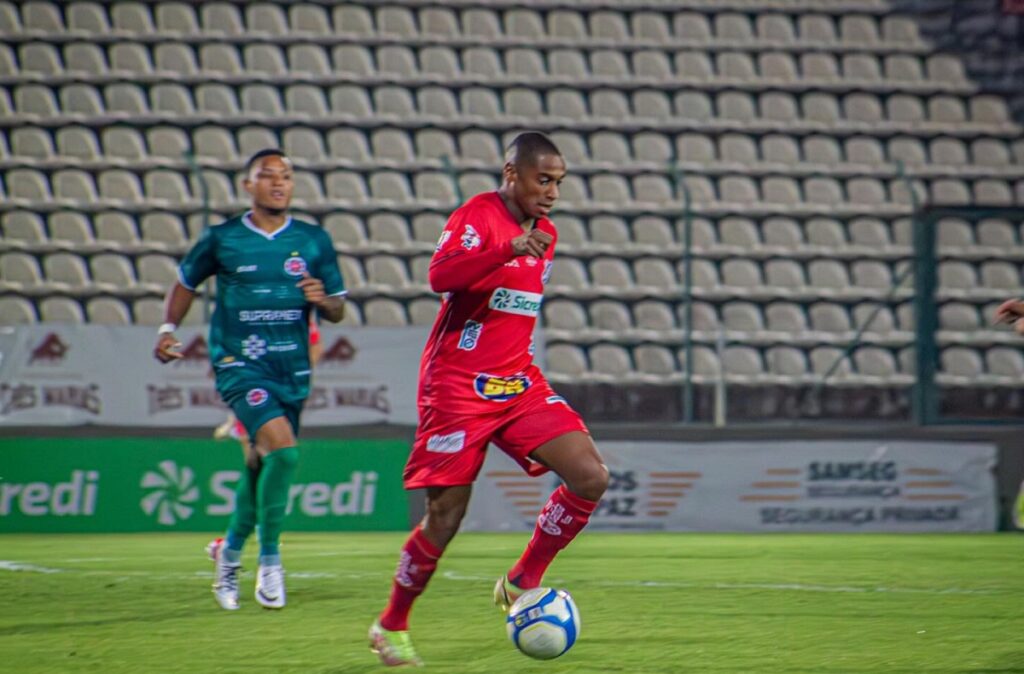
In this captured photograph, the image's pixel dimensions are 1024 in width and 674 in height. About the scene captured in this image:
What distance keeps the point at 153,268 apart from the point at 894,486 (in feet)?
26.7

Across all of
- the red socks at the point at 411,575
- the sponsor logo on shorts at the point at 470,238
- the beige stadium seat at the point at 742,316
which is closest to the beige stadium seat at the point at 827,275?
the beige stadium seat at the point at 742,316

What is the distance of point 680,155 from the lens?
60.6ft

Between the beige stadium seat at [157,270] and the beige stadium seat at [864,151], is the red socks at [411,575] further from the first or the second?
the beige stadium seat at [864,151]

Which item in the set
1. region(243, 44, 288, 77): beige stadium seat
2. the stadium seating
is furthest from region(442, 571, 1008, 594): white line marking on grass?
region(243, 44, 288, 77): beige stadium seat

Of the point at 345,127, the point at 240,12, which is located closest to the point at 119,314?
the point at 345,127

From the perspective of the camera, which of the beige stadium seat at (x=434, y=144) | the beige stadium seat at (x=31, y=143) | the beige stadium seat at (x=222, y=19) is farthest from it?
the beige stadium seat at (x=222, y=19)

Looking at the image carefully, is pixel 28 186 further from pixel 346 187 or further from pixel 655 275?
pixel 655 275

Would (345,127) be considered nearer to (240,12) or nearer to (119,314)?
(240,12)

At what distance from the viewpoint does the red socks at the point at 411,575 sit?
18.0 feet

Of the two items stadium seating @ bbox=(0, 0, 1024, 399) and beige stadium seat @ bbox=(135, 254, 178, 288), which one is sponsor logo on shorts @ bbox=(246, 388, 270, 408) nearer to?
stadium seating @ bbox=(0, 0, 1024, 399)

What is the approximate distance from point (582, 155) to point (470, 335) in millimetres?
12724

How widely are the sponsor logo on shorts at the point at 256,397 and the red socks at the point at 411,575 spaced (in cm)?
217

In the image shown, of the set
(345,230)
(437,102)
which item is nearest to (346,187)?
(345,230)

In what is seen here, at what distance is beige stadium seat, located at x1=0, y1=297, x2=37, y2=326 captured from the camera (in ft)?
51.3
